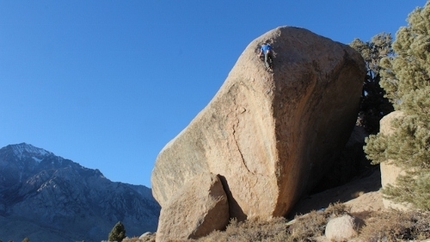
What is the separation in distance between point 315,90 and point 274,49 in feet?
7.69

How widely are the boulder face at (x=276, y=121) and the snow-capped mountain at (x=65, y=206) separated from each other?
85.0 meters

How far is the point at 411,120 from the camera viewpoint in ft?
30.3

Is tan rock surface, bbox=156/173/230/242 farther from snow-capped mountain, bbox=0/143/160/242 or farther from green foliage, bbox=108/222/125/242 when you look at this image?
snow-capped mountain, bbox=0/143/160/242

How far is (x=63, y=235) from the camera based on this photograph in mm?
94188

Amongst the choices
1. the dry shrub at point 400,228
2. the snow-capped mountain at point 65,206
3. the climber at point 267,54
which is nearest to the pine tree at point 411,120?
the dry shrub at point 400,228

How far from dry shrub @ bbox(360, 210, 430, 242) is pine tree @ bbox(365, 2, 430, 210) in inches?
17.6

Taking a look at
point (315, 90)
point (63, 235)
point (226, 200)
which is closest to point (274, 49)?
point (315, 90)

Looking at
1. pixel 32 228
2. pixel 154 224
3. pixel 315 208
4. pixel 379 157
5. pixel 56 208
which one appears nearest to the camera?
pixel 379 157

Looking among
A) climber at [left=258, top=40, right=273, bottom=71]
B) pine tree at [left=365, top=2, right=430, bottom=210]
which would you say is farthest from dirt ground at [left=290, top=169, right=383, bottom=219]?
climber at [left=258, top=40, right=273, bottom=71]

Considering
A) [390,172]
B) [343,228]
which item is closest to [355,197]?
[390,172]

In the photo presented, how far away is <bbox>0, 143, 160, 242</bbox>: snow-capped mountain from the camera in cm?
9627

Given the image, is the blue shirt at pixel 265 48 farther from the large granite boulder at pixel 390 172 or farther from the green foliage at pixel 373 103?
the green foliage at pixel 373 103

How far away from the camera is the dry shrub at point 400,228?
8.85 m

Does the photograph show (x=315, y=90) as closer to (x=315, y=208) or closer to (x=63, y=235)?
(x=315, y=208)
